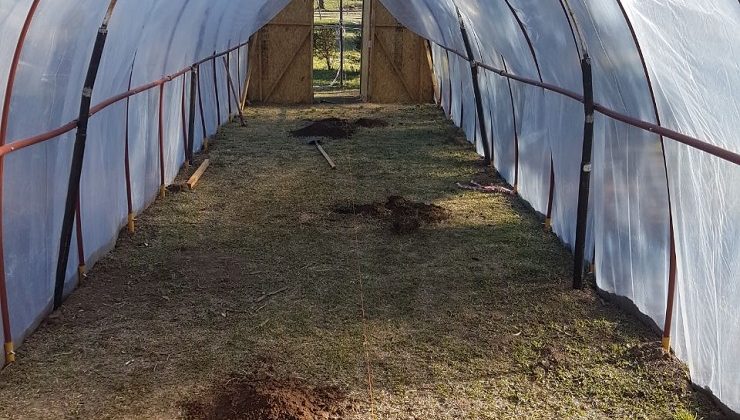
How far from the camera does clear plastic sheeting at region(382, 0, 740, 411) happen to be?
3.53 m

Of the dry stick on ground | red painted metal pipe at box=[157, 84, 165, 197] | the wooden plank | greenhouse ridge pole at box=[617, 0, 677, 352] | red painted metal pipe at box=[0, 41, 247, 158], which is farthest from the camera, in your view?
the dry stick on ground

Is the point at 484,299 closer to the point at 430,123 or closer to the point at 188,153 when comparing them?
the point at 188,153

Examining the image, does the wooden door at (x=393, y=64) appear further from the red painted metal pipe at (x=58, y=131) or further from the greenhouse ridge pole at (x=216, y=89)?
the red painted metal pipe at (x=58, y=131)

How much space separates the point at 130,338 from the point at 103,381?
23.2 inches

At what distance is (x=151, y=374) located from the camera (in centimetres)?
416

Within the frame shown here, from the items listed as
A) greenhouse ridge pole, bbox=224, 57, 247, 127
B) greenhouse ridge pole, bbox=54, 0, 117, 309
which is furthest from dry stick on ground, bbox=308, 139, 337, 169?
greenhouse ridge pole, bbox=54, 0, 117, 309

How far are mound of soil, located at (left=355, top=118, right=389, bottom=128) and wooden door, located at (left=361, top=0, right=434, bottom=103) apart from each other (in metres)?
3.41

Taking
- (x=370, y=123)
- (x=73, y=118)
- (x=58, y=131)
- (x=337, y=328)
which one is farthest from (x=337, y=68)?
(x=337, y=328)

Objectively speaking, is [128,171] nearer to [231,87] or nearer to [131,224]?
[131,224]

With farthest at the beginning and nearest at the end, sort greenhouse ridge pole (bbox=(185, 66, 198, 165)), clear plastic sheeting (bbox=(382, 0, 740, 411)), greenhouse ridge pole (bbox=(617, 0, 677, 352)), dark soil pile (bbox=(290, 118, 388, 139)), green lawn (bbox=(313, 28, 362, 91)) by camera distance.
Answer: green lawn (bbox=(313, 28, 362, 91)) < dark soil pile (bbox=(290, 118, 388, 139)) < greenhouse ridge pole (bbox=(185, 66, 198, 165)) < greenhouse ridge pole (bbox=(617, 0, 677, 352)) < clear plastic sheeting (bbox=(382, 0, 740, 411))

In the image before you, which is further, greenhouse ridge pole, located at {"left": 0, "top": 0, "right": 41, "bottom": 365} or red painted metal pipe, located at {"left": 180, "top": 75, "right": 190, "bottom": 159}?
red painted metal pipe, located at {"left": 180, "top": 75, "right": 190, "bottom": 159}

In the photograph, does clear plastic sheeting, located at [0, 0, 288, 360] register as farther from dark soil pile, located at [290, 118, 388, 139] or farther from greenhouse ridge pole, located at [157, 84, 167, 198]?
dark soil pile, located at [290, 118, 388, 139]

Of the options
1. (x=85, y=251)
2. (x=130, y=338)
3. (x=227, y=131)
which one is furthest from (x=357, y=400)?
(x=227, y=131)

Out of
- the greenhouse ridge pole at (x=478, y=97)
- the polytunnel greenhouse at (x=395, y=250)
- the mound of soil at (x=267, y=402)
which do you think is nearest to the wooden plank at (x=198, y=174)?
the polytunnel greenhouse at (x=395, y=250)
